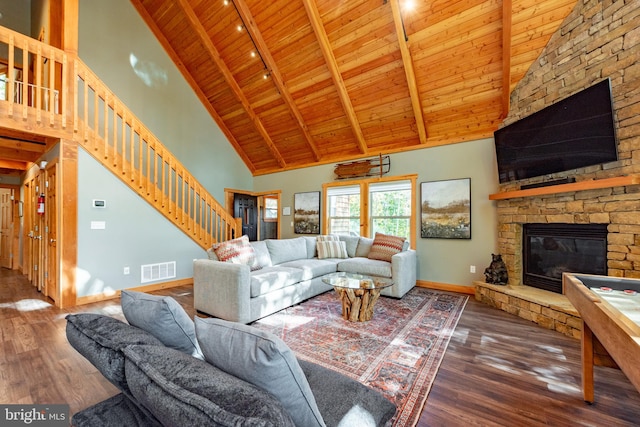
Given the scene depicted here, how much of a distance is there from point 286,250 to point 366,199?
210 centimetres

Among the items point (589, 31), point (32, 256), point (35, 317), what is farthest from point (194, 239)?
point (589, 31)

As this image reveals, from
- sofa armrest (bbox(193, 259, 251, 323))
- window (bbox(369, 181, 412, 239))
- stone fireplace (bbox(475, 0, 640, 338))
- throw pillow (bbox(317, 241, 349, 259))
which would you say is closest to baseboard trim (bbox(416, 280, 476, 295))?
stone fireplace (bbox(475, 0, 640, 338))

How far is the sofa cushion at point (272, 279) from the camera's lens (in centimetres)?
307

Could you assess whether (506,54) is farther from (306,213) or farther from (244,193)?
(244,193)

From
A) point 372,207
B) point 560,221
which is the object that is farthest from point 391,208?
point 560,221

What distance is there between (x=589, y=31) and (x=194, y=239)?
6395 mm

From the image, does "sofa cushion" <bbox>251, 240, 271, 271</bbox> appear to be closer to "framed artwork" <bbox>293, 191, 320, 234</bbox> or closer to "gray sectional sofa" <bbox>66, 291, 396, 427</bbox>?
"framed artwork" <bbox>293, 191, 320, 234</bbox>

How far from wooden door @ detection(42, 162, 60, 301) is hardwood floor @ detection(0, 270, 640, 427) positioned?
0.83 meters

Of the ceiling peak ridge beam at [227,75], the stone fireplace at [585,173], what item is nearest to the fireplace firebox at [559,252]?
the stone fireplace at [585,173]

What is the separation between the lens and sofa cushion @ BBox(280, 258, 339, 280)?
12.7 feet

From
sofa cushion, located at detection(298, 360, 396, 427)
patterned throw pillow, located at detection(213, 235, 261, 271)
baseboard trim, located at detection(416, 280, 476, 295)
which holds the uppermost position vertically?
patterned throw pillow, located at detection(213, 235, 261, 271)

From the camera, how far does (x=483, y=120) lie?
14.1ft

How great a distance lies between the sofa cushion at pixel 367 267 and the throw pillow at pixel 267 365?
132 inches

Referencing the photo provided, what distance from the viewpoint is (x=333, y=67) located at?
177 inches
